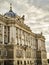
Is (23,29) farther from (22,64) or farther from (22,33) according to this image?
(22,64)

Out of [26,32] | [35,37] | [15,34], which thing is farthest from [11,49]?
[35,37]

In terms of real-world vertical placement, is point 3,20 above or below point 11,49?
above

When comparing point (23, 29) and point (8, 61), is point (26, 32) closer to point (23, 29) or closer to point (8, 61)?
point (23, 29)

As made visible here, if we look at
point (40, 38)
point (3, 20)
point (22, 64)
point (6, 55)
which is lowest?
point (22, 64)

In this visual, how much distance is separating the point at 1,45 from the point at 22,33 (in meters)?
13.3

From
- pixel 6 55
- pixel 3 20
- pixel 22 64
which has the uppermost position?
pixel 3 20

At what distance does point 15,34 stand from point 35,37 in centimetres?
2389

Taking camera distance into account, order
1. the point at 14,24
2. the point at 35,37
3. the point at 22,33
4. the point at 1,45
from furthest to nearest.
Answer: the point at 35,37
the point at 22,33
the point at 14,24
the point at 1,45

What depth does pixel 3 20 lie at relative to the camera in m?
52.9

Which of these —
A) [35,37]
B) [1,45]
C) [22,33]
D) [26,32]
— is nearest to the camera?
[1,45]

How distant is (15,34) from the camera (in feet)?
182

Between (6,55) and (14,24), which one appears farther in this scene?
(14,24)

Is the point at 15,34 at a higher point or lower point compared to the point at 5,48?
higher

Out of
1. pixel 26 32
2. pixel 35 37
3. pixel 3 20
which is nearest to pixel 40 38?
pixel 35 37
